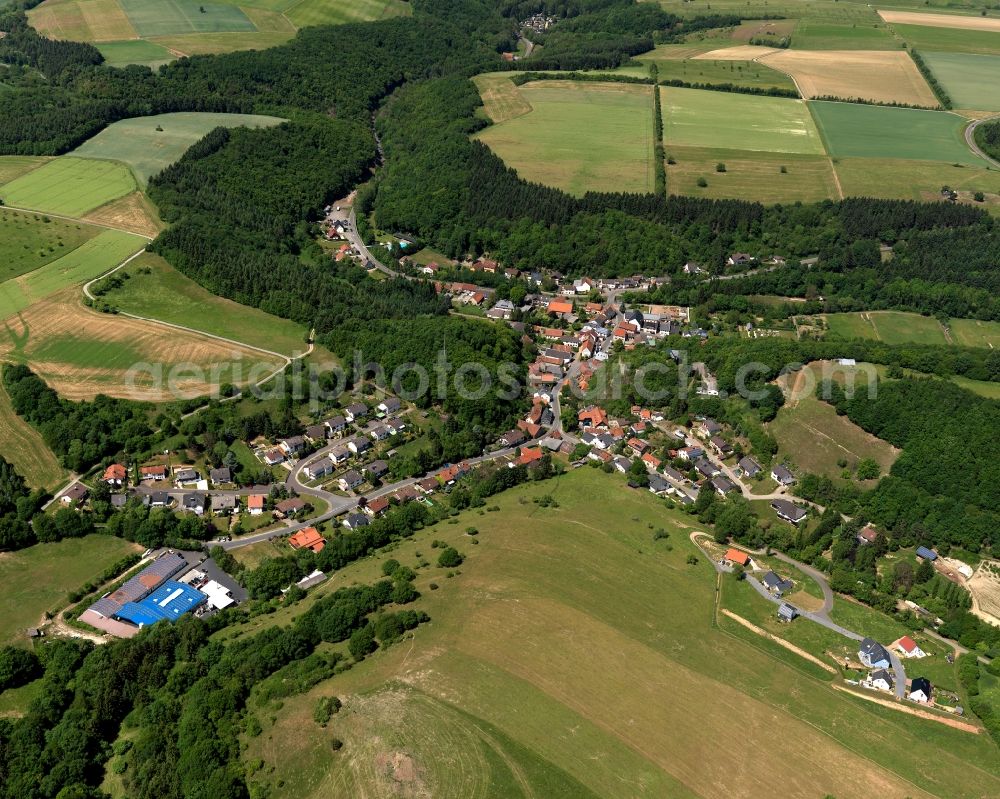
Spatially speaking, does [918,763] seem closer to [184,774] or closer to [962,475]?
[962,475]

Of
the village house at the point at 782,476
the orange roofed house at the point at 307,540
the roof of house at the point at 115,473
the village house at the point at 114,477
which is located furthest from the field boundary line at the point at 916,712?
the roof of house at the point at 115,473

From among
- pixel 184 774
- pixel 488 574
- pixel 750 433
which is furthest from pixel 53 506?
pixel 750 433

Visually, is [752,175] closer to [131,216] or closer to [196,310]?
[196,310]

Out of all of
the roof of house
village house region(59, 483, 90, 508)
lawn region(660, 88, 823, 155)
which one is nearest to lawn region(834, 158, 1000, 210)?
lawn region(660, 88, 823, 155)

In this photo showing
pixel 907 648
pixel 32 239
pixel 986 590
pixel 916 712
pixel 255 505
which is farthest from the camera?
pixel 32 239

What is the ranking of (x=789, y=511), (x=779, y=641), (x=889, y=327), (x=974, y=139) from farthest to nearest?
(x=974, y=139)
(x=889, y=327)
(x=789, y=511)
(x=779, y=641)

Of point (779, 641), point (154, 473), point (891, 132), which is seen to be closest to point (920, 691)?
point (779, 641)

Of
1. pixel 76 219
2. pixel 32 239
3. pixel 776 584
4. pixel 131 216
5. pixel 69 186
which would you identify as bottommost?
pixel 776 584
